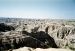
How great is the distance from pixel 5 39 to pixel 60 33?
73.3ft

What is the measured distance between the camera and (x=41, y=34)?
25078 millimetres

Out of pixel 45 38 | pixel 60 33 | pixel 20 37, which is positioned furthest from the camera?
pixel 60 33

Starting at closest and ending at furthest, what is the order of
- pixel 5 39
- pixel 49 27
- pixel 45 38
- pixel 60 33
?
pixel 5 39 < pixel 45 38 < pixel 60 33 < pixel 49 27

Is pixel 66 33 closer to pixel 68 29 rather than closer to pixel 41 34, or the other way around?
pixel 68 29

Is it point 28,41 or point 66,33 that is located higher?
point 28,41

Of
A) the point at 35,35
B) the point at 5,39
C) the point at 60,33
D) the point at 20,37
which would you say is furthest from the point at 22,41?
the point at 60,33

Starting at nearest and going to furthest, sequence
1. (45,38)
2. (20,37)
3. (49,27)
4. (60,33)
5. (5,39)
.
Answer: (5,39) → (20,37) → (45,38) → (60,33) → (49,27)

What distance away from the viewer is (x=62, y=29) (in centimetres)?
3719

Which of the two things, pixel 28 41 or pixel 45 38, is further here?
pixel 45 38

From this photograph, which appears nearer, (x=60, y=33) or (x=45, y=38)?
(x=45, y=38)

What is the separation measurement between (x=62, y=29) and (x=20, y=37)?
70.5 ft

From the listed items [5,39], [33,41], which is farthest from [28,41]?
[5,39]

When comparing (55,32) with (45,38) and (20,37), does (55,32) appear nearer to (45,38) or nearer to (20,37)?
(45,38)

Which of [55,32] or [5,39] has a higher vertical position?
[5,39]
